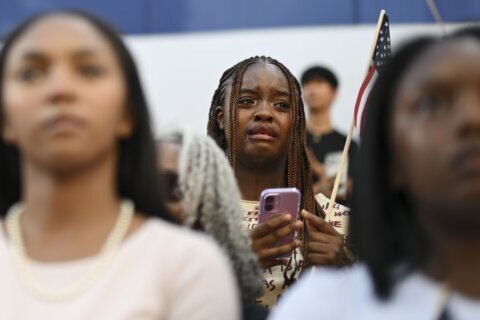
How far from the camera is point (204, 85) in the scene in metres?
7.93

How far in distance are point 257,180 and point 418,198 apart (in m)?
2.09

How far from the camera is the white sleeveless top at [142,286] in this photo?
212 cm

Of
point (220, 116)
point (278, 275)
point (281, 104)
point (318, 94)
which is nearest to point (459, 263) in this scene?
point (278, 275)

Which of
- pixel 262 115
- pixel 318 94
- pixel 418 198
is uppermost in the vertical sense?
pixel 418 198

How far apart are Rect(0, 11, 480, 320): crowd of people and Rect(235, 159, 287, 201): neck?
162cm

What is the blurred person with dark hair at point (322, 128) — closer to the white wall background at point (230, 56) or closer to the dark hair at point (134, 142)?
the white wall background at point (230, 56)

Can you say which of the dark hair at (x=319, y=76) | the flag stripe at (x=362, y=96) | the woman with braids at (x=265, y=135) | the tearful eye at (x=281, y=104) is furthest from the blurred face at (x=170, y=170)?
the dark hair at (x=319, y=76)

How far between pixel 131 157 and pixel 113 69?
0.20m

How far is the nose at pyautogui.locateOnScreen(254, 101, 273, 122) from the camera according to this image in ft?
13.7

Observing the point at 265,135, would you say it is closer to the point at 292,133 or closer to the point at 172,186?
the point at 292,133

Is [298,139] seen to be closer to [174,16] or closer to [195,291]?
[195,291]

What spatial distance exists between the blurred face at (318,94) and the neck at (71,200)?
520 centimetres

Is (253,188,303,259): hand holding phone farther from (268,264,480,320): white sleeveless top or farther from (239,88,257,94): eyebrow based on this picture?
(268,264,480,320): white sleeveless top

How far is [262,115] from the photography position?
13.7 feet
